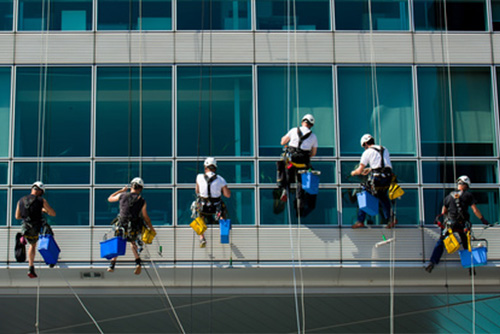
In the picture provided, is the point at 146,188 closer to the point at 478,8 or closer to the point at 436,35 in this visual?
the point at 436,35

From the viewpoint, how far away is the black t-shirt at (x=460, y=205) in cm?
1252

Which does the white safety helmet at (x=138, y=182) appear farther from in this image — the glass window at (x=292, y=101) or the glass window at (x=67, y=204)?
the glass window at (x=292, y=101)

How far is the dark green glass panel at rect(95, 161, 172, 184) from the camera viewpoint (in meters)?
13.1

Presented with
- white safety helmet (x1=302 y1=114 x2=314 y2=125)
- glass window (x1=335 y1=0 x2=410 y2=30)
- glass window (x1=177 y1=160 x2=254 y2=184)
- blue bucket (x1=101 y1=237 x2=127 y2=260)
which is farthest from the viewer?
→ glass window (x1=335 y1=0 x2=410 y2=30)

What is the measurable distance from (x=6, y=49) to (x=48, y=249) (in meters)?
4.02

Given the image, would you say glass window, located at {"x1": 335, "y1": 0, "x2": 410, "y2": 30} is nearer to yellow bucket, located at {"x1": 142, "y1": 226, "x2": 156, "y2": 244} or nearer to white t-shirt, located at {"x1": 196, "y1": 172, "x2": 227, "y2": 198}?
white t-shirt, located at {"x1": 196, "y1": 172, "x2": 227, "y2": 198}

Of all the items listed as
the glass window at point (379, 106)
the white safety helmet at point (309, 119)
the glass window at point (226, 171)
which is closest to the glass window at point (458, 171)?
the glass window at point (379, 106)

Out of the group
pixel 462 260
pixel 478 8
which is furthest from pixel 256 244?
pixel 478 8

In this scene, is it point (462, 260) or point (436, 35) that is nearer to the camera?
point (462, 260)

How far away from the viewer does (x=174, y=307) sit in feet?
43.5

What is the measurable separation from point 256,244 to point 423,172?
3.37 m

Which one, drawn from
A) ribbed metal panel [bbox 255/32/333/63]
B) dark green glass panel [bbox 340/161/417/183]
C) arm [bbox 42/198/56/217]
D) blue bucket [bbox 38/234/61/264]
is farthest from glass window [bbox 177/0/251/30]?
blue bucket [bbox 38/234/61/264]

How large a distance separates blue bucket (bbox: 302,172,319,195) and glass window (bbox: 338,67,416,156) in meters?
1.34

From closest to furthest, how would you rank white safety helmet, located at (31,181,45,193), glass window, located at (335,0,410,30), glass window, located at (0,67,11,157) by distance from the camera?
white safety helmet, located at (31,181,45,193) → glass window, located at (0,67,11,157) → glass window, located at (335,0,410,30)
